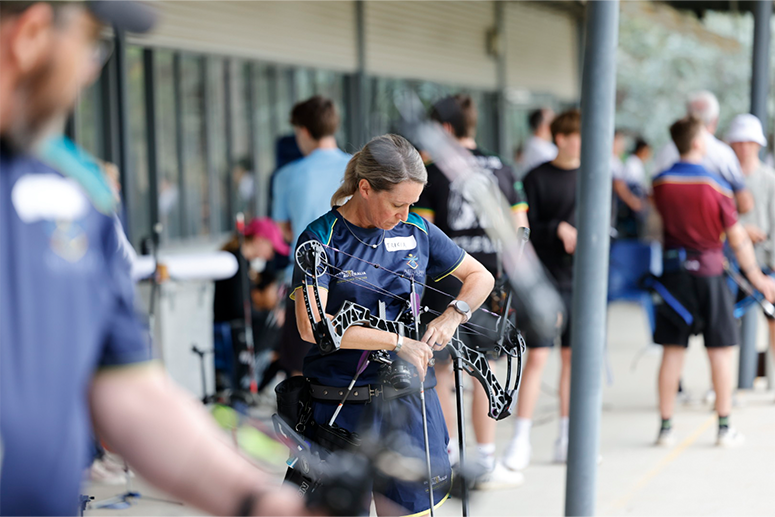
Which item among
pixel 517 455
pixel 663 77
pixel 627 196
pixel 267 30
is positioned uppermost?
pixel 663 77

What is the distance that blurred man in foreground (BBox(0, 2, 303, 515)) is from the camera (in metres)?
1.05

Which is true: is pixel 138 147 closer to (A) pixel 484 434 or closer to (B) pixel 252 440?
(A) pixel 484 434

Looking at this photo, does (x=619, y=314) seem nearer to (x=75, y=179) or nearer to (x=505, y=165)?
(x=505, y=165)

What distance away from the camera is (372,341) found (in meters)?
2.77

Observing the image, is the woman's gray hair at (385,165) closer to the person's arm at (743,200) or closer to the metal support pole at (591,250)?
the metal support pole at (591,250)

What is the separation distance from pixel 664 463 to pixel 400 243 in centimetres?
318

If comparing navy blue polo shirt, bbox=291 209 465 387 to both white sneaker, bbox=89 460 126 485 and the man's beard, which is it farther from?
white sneaker, bbox=89 460 126 485

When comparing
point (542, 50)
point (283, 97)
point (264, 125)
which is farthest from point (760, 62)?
point (542, 50)

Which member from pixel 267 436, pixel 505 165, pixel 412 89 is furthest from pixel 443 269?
pixel 412 89

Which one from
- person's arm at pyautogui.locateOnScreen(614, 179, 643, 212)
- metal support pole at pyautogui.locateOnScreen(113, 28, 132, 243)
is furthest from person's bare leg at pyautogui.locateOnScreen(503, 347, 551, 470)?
person's arm at pyautogui.locateOnScreen(614, 179, 643, 212)

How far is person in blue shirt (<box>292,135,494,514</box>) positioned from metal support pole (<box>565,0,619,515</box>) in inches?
35.0

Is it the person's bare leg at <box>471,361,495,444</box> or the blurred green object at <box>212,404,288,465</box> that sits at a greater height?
the blurred green object at <box>212,404,288,465</box>

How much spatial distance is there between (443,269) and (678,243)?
10.2 feet

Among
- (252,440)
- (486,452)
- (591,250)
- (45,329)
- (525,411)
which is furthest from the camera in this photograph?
(525,411)
